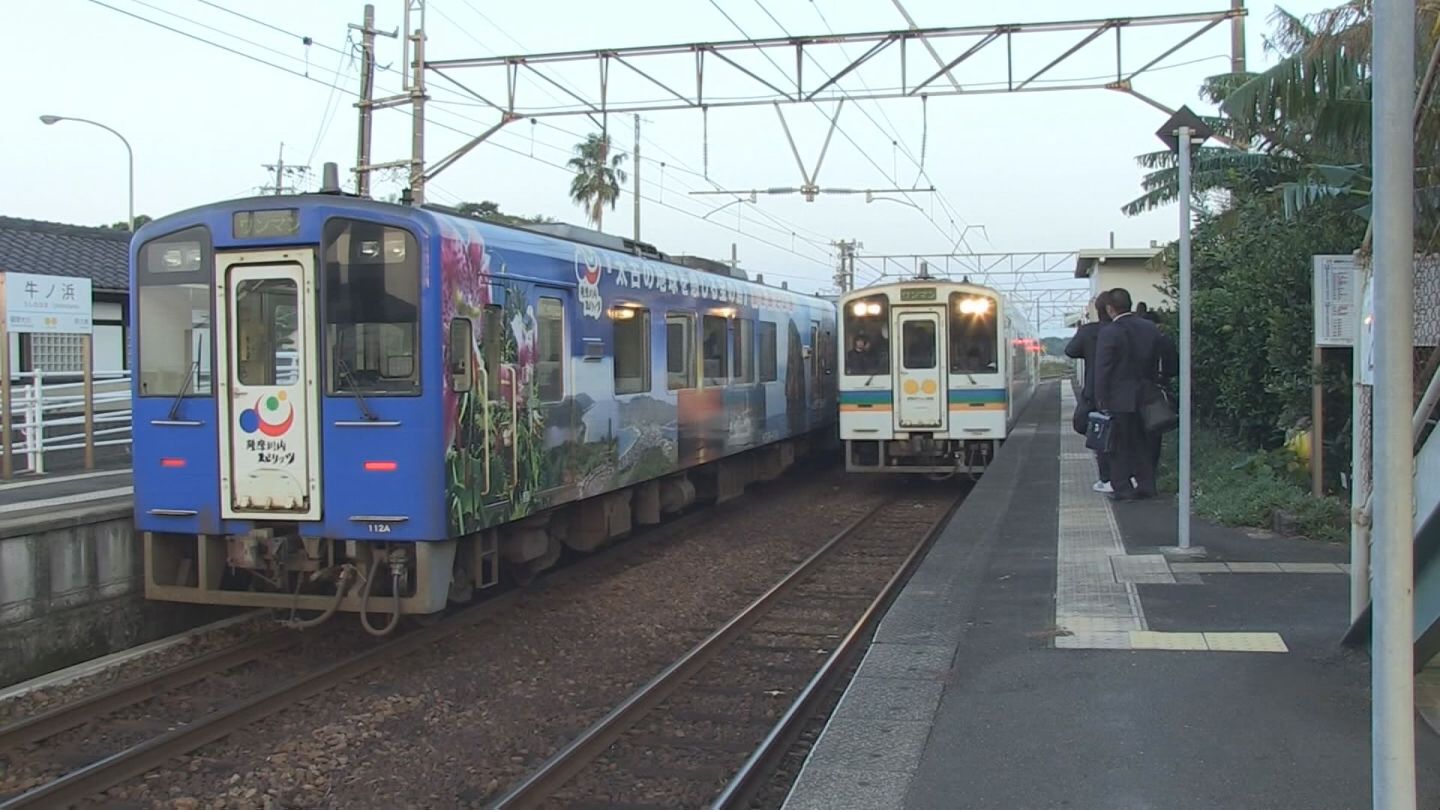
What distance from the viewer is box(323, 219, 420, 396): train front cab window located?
714 centimetres

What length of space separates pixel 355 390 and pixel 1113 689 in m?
4.57

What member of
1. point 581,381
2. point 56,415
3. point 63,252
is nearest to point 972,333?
point 581,381

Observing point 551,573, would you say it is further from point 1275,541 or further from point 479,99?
point 479,99

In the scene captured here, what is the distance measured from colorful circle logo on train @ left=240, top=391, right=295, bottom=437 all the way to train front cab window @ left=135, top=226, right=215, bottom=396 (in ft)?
1.08

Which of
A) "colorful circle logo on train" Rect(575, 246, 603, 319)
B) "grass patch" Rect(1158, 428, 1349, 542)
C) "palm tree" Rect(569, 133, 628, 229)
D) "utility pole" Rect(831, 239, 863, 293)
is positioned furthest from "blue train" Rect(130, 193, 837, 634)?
"utility pole" Rect(831, 239, 863, 293)

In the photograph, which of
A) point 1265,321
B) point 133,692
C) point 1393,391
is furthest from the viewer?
point 1265,321

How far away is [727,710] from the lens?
6523mm

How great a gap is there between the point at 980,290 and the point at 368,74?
11.7 metres

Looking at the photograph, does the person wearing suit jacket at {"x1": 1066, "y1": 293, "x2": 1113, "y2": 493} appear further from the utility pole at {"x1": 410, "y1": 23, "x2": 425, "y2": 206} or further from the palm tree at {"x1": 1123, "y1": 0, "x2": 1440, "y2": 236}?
the utility pole at {"x1": 410, "y1": 23, "x2": 425, "y2": 206}

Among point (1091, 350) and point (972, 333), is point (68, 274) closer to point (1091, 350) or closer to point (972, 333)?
point (972, 333)

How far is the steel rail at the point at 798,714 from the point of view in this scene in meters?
4.97

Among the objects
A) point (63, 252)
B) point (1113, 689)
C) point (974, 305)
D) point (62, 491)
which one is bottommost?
point (1113, 689)

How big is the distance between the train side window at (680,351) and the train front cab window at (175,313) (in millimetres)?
4581

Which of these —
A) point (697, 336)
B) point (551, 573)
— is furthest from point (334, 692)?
point (697, 336)
